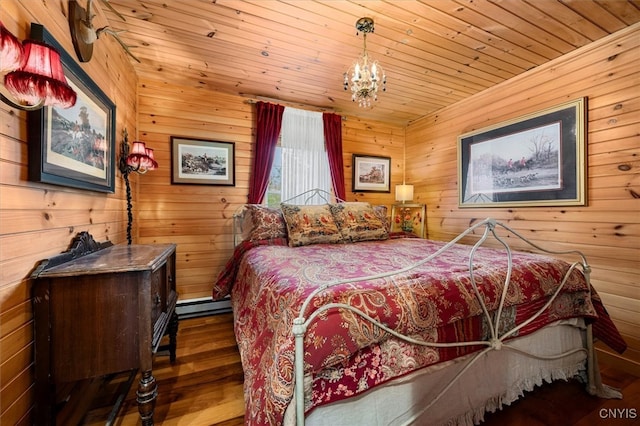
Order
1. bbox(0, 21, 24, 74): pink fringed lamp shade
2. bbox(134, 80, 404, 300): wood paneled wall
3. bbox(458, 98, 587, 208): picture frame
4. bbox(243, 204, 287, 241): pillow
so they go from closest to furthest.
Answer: bbox(0, 21, 24, 74): pink fringed lamp shade
bbox(458, 98, 587, 208): picture frame
bbox(243, 204, 287, 241): pillow
bbox(134, 80, 404, 300): wood paneled wall

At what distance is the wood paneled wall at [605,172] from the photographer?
1.87 metres

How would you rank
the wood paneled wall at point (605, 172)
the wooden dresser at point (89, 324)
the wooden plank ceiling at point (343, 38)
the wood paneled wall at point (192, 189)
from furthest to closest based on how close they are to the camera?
the wood paneled wall at point (192, 189), the wood paneled wall at point (605, 172), the wooden plank ceiling at point (343, 38), the wooden dresser at point (89, 324)

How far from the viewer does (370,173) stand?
12.4 feet

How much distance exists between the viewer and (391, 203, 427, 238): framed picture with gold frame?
3674 millimetres

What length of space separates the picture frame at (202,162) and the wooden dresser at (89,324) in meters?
1.73

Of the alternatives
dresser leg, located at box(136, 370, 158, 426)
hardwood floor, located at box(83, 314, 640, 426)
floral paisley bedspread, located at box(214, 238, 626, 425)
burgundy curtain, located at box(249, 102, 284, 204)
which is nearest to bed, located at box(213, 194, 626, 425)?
floral paisley bedspread, located at box(214, 238, 626, 425)

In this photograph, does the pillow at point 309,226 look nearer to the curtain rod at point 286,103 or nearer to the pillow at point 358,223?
the pillow at point 358,223

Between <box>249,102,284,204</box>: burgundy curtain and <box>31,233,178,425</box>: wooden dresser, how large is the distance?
6.22ft

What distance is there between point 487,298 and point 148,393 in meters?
1.61

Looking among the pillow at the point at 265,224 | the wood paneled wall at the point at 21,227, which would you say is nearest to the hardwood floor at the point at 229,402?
the wood paneled wall at the point at 21,227

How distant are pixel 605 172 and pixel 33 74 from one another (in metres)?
3.32

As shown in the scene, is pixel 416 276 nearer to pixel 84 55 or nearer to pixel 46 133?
pixel 46 133

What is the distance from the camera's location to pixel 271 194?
322 centimetres

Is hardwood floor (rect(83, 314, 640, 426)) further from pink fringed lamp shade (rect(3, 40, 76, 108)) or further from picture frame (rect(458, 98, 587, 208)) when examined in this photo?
pink fringed lamp shade (rect(3, 40, 76, 108))
